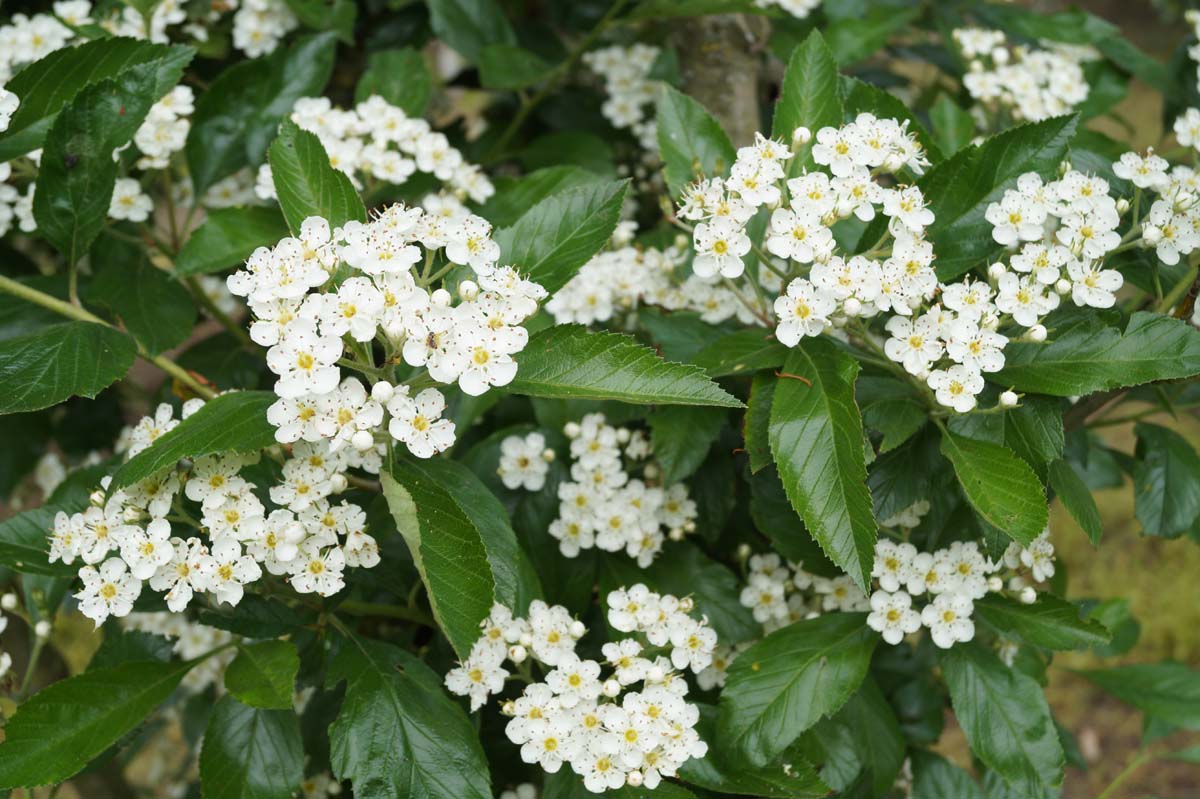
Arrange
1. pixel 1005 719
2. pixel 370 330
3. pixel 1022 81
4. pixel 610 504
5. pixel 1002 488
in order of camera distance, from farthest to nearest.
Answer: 1. pixel 1022 81
2. pixel 610 504
3. pixel 1005 719
4. pixel 1002 488
5. pixel 370 330

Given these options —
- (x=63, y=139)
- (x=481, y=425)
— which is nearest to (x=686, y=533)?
(x=481, y=425)

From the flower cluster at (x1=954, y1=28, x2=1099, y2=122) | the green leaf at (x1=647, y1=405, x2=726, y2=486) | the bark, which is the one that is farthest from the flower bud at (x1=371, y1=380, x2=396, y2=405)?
the flower cluster at (x1=954, y1=28, x2=1099, y2=122)

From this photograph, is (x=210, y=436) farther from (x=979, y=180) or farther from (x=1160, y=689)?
(x=1160, y=689)

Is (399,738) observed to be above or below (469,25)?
below

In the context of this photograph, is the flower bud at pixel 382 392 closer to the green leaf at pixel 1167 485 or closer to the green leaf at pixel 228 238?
the green leaf at pixel 228 238

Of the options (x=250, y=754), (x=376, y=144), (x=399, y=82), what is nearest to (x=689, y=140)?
(x=376, y=144)

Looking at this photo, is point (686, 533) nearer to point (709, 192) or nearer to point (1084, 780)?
point (709, 192)
